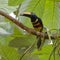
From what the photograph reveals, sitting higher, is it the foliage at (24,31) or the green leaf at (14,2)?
the green leaf at (14,2)

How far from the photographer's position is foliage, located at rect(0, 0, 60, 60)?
3.39ft

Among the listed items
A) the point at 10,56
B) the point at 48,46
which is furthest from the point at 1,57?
the point at 48,46

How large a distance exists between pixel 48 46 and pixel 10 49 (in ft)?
0.52

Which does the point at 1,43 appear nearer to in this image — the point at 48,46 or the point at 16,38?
the point at 16,38

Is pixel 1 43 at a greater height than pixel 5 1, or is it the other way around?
pixel 5 1

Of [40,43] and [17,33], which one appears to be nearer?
[40,43]

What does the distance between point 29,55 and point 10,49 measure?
0.25 ft

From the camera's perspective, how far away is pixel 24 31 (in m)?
1.05

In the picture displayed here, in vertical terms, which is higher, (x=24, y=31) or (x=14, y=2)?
(x=14, y=2)

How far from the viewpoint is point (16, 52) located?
103 cm

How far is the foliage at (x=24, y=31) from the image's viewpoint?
3.39ft

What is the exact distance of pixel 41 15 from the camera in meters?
1.07

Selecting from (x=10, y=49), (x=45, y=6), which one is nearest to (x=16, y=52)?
(x=10, y=49)

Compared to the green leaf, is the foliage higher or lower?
lower
